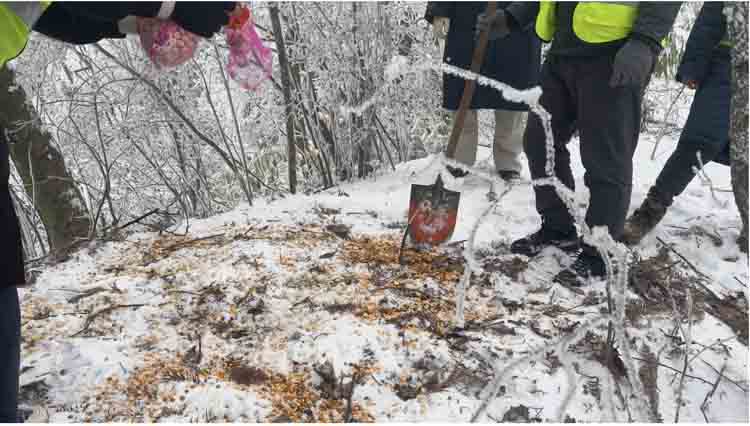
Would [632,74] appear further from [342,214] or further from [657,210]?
[342,214]

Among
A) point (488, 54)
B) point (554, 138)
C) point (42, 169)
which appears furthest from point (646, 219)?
point (42, 169)

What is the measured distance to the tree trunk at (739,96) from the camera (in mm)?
1236

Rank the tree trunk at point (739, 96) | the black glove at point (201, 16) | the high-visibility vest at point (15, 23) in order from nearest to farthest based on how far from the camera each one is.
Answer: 1. the high-visibility vest at point (15, 23)
2. the tree trunk at point (739, 96)
3. the black glove at point (201, 16)

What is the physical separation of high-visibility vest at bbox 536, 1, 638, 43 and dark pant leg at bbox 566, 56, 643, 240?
98 millimetres

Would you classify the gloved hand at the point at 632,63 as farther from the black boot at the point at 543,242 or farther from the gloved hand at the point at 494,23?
the black boot at the point at 543,242

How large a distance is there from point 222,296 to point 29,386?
2.29 feet

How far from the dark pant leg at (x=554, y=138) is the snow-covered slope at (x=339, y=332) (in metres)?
0.21

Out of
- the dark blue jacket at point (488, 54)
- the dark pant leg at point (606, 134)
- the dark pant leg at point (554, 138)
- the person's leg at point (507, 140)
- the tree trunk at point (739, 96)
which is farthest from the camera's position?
the person's leg at point (507, 140)

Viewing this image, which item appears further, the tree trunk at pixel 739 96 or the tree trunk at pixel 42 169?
the tree trunk at pixel 42 169

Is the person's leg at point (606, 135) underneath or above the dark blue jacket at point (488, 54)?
underneath

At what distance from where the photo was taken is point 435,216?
251cm

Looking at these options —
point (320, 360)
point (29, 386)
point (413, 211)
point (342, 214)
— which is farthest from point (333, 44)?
point (29, 386)

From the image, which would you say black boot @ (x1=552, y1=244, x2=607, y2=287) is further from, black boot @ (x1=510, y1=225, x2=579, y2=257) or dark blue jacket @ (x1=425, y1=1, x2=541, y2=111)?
dark blue jacket @ (x1=425, y1=1, x2=541, y2=111)

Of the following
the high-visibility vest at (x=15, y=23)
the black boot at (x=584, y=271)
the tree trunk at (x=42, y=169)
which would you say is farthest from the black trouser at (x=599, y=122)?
the tree trunk at (x=42, y=169)
